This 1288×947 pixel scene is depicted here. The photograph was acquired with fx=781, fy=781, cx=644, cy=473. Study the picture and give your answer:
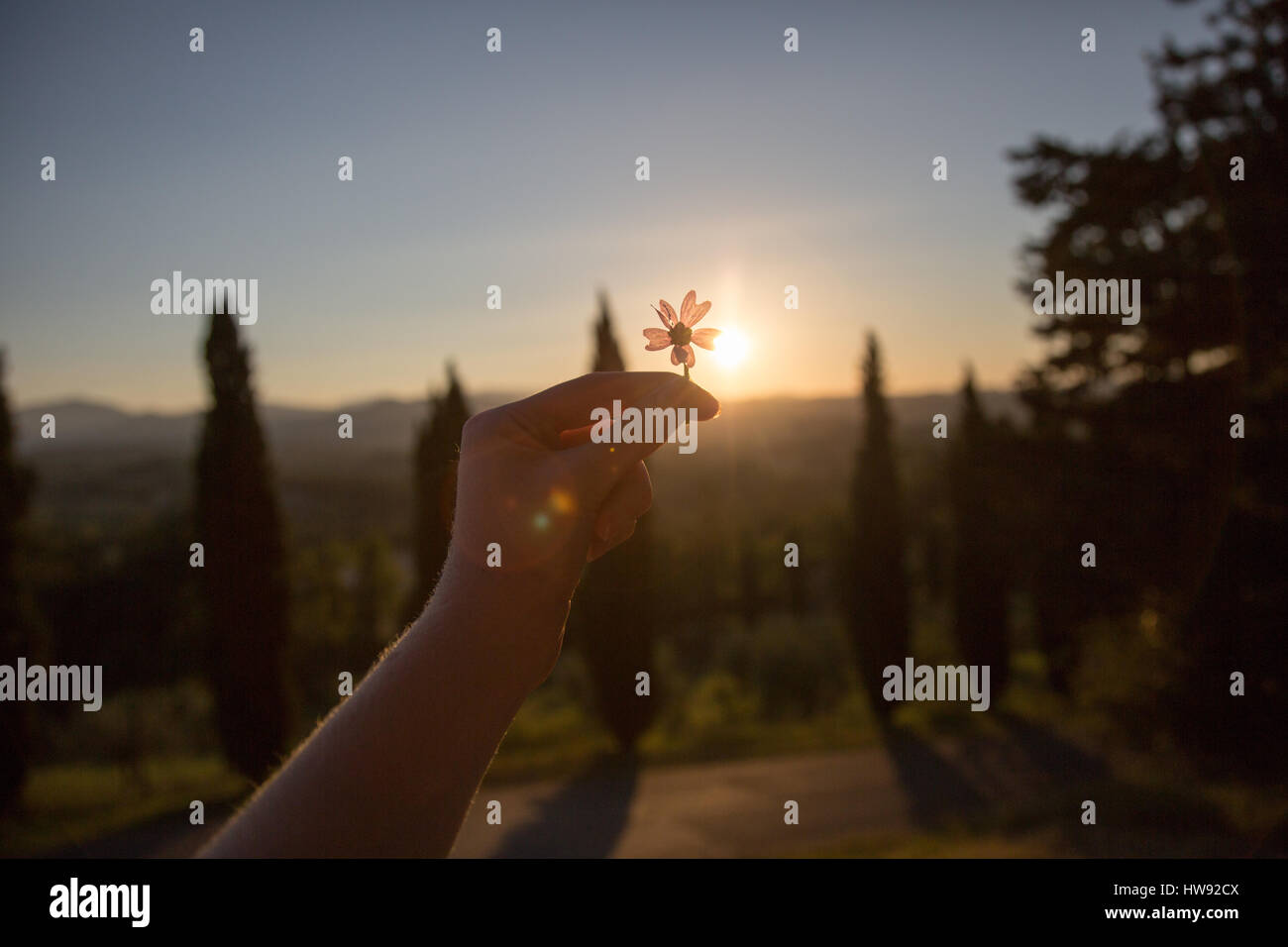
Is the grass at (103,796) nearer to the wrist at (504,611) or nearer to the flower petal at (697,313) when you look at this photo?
the flower petal at (697,313)

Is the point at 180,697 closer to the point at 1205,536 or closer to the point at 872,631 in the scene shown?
the point at 872,631

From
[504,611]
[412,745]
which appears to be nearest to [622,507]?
[504,611]

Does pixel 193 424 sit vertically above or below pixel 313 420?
below

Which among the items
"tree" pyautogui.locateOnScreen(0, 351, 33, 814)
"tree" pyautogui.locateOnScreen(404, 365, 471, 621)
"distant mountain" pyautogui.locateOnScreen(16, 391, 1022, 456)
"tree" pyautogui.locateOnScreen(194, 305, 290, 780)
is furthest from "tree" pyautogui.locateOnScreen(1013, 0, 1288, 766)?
"tree" pyautogui.locateOnScreen(0, 351, 33, 814)

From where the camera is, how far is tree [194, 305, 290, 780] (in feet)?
40.1

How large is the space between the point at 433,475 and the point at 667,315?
13.4m

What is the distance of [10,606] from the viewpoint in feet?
40.4

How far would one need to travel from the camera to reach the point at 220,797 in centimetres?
1266

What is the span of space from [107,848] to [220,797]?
6.58 feet

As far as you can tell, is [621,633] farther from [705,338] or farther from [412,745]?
[412,745]

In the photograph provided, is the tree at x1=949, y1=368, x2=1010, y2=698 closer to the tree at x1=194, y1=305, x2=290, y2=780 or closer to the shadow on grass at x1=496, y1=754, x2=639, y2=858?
the shadow on grass at x1=496, y1=754, x2=639, y2=858

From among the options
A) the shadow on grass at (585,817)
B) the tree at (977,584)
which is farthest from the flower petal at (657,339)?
the tree at (977,584)

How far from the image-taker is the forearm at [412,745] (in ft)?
2.65

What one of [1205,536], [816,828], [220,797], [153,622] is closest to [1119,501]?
[1205,536]
